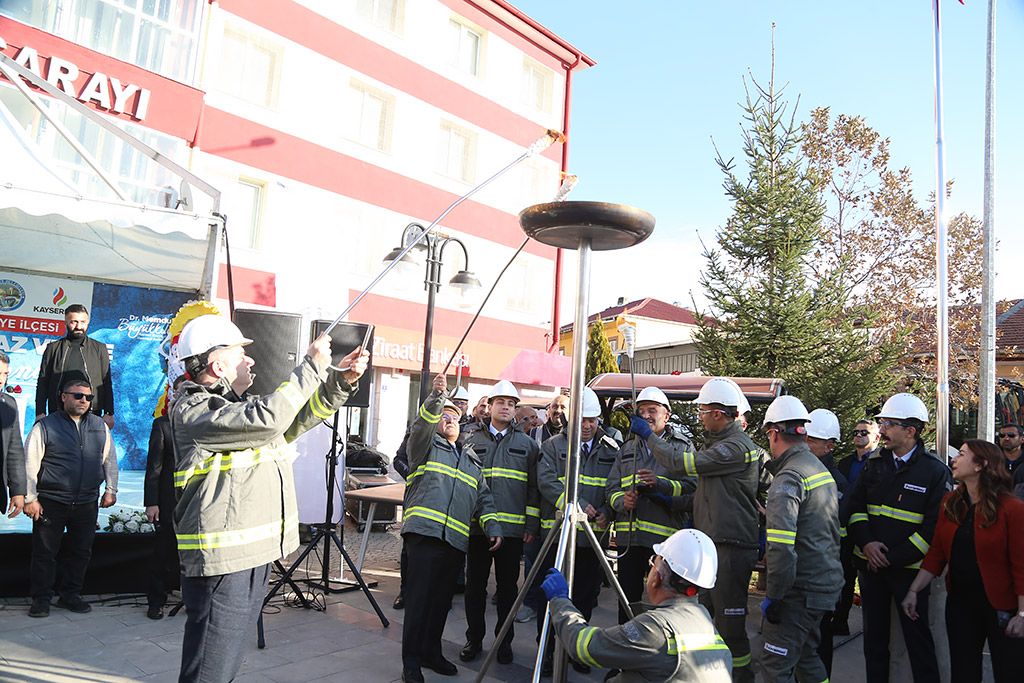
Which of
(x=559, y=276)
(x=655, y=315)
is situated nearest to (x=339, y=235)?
(x=559, y=276)

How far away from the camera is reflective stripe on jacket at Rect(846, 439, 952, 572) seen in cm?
466

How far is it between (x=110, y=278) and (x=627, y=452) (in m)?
5.83

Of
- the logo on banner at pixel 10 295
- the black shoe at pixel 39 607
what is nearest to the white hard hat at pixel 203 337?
the black shoe at pixel 39 607

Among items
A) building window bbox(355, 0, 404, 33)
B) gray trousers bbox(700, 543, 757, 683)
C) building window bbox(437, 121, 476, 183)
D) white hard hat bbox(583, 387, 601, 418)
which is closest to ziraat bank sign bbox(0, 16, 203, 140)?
building window bbox(355, 0, 404, 33)

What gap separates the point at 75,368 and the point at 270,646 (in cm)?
340

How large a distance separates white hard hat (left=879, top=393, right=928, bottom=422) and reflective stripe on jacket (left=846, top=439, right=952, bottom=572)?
26 centimetres

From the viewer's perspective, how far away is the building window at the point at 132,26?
10797 millimetres

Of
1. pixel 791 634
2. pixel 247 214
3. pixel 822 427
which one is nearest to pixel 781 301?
pixel 822 427

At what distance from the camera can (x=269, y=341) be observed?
7.25 m

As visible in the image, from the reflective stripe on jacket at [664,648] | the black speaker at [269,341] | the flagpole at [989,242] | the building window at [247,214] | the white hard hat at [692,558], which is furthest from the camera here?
the building window at [247,214]

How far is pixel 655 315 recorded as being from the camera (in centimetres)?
4409

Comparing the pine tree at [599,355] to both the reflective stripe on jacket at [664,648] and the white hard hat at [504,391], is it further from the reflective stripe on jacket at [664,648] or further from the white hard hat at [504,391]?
the reflective stripe on jacket at [664,648]

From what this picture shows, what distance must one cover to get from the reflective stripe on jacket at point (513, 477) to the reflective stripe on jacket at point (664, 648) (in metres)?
2.84

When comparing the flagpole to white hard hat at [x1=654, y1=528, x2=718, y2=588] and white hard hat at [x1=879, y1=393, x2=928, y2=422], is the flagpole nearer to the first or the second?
white hard hat at [x1=879, y1=393, x2=928, y2=422]
